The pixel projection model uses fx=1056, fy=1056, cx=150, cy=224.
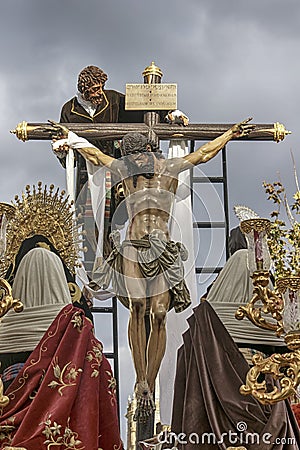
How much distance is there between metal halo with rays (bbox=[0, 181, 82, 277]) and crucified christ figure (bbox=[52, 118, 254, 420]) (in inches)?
16.7

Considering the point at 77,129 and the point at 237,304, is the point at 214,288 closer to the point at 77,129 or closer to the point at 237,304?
the point at 237,304

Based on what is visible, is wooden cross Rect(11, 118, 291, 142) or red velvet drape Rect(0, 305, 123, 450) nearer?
red velvet drape Rect(0, 305, 123, 450)

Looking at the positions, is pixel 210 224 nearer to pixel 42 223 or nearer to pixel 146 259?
pixel 146 259

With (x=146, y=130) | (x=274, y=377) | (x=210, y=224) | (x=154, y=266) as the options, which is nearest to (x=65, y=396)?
(x=274, y=377)

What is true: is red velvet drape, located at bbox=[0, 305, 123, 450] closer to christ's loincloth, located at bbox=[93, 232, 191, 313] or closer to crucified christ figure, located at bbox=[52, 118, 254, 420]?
crucified christ figure, located at bbox=[52, 118, 254, 420]

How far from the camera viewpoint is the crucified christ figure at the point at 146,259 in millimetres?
5617

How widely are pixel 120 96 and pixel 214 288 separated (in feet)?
7.77

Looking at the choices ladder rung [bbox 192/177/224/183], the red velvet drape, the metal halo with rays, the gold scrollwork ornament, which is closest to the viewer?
the red velvet drape

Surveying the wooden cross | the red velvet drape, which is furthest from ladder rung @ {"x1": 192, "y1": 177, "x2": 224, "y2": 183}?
the red velvet drape

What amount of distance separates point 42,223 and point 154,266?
740 millimetres

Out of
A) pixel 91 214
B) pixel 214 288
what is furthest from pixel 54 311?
pixel 91 214

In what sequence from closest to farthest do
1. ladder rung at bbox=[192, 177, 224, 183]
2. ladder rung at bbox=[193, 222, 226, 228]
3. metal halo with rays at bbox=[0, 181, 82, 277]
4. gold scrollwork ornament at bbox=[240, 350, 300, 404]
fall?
gold scrollwork ornament at bbox=[240, 350, 300, 404] → metal halo with rays at bbox=[0, 181, 82, 277] → ladder rung at bbox=[193, 222, 226, 228] → ladder rung at bbox=[192, 177, 224, 183]

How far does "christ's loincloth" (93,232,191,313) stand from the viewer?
572 cm

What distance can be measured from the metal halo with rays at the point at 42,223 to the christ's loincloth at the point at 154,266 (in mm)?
416
